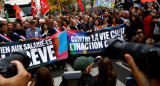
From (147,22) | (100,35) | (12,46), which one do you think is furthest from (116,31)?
(12,46)

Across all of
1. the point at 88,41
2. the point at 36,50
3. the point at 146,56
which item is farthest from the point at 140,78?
the point at 88,41

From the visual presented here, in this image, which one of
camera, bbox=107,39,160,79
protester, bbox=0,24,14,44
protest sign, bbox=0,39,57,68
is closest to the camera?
camera, bbox=107,39,160,79

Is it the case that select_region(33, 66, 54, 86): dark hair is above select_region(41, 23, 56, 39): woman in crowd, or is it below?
below

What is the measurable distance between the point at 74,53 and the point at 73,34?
0.74m

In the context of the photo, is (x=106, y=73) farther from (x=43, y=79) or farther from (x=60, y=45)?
(x=60, y=45)

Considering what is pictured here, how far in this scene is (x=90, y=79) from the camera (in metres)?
2.61

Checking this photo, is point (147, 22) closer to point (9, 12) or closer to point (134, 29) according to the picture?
point (134, 29)

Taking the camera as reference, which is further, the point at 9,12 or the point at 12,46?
the point at 9,12

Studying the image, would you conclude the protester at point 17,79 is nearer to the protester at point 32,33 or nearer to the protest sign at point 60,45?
the protest sign at point 60,45

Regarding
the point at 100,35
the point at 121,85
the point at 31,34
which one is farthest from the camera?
the point at 100,35

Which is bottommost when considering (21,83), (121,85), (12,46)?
(121,85)

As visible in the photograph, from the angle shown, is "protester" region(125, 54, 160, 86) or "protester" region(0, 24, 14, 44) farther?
"protester" region(0, 24, 14, 44)

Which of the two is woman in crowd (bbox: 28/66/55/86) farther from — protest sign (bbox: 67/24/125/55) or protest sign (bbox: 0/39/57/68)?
protest sign (bbox: 67/24/125/55)

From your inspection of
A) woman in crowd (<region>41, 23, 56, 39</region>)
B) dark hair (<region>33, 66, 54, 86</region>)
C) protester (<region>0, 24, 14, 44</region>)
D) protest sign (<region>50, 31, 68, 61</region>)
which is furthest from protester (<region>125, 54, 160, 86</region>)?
woman in crowd (<region>41, 23, 56, 39</region>)
